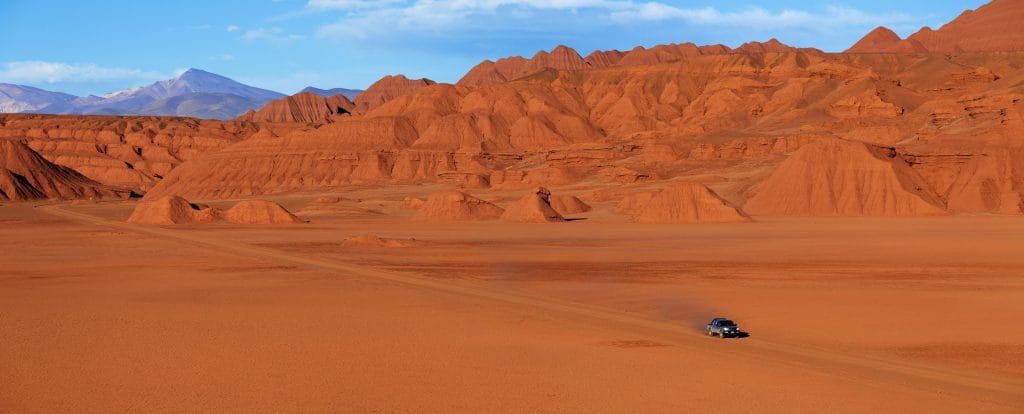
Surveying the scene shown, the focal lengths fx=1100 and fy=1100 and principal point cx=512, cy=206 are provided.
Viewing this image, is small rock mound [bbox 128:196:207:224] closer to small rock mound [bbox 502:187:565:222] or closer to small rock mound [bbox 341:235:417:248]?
small rock mound [bbox 502:187:565:222]

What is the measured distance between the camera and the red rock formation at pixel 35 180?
12950 centimetres

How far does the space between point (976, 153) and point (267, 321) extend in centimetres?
6485

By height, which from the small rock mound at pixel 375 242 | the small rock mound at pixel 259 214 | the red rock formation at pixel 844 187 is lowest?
the small rock mound at pixel 375 242

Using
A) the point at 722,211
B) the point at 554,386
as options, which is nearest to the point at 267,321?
the point at 554,386

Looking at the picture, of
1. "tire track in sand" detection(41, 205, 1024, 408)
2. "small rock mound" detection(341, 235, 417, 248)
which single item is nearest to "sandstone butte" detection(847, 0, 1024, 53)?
"small rock mound" detection(341, 235, 417, 248)

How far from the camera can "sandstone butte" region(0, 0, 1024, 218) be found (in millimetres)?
72688

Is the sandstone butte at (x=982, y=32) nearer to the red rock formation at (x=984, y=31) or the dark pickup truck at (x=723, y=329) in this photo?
the red rock formation at (x=984, y=31)

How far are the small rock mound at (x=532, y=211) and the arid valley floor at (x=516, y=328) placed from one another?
19.8 meters

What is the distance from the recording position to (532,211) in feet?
217

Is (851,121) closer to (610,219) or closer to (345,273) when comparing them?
(610,219)

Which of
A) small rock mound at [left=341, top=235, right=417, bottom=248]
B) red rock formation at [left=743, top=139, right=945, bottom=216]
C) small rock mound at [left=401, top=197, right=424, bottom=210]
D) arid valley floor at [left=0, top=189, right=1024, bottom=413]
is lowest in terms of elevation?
arid valley floor at [left=0, top=189, right=1024, bottom=413]

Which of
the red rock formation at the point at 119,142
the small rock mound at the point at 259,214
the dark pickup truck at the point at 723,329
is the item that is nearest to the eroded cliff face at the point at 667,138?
the red rock formation at the point at 119,142

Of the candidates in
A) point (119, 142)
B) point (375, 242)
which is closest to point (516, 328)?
point (375, 242)

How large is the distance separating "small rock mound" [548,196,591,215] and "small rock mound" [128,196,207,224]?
24345 millimetres
